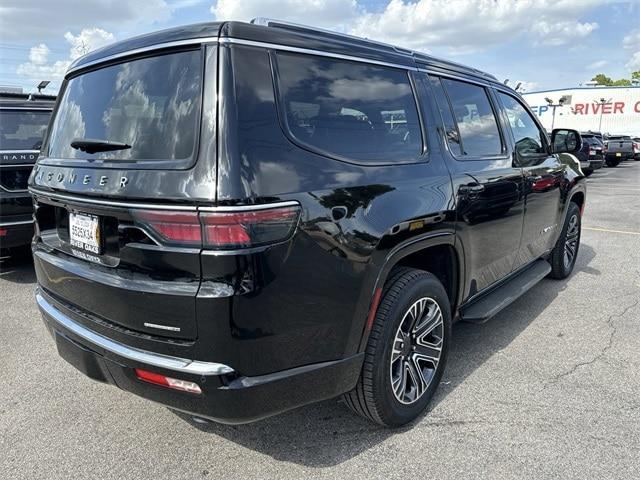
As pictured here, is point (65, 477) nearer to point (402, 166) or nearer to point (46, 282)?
point (46, 282)

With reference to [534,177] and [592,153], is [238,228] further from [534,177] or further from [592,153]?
[592,153]

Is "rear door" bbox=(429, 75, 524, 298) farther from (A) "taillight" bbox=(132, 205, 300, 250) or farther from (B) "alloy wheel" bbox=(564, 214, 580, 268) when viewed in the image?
(B) "alloy wheel" bbox=(564, 214, 580, 268)

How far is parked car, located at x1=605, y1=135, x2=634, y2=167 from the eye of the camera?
2672cm

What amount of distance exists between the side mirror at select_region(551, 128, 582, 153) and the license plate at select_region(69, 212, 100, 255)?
4.30 m

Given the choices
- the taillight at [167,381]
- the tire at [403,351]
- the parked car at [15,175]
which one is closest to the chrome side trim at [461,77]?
the tire at [403,351]

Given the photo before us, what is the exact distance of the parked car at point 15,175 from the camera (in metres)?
5.14

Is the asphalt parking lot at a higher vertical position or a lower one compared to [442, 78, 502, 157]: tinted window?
lower

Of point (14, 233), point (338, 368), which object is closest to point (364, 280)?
point (338, 368)

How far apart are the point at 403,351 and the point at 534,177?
2286 millimetres

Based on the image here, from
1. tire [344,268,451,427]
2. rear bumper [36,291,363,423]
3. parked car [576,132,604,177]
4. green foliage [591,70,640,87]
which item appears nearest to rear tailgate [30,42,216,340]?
rear bumper [36,291,363,423]

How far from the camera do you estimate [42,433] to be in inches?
109

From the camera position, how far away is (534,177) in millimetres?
4215

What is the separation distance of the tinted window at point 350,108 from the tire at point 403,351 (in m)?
0.71

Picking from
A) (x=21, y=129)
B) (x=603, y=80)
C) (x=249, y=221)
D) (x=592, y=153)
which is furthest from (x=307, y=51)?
(x=603, y=80)
